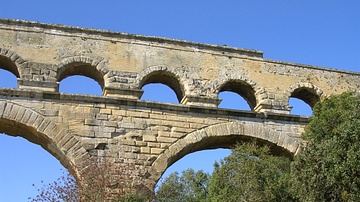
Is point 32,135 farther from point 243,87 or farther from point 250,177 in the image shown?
point 243,87

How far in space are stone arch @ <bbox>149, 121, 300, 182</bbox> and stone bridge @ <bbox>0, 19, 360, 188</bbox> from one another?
2 cm

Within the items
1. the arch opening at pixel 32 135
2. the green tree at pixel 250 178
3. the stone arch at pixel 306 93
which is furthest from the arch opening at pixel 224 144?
the arch opening at pixel 32 135

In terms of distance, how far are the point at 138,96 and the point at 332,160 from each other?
4733 millimetres

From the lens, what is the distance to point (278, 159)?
39.3ft

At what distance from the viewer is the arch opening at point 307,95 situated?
1460 cm

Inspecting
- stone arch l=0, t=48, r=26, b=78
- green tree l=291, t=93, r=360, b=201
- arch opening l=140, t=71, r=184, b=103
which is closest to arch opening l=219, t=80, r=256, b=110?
arch opening l=140, t=71, r=184, b=103

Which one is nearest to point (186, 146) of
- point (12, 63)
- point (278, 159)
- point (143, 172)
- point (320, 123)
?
point (143, 172)

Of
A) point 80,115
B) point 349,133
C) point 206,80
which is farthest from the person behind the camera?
point 206,80

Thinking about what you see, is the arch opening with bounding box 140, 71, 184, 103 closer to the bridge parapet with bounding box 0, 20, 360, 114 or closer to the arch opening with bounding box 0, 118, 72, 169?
the bridge parapet with bounding box 0, 20, 360, 114

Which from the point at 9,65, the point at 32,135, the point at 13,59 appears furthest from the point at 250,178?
the point at 9,65

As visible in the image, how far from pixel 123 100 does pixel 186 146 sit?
5.78 feet

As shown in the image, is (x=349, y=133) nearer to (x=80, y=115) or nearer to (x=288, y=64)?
(x=288, y=64)

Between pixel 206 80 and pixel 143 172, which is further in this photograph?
pixel 206 80

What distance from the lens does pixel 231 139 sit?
1345cm
